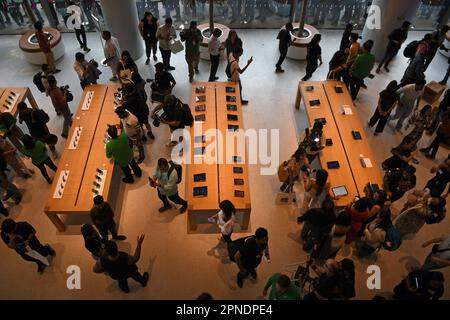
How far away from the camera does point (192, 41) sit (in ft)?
28.5

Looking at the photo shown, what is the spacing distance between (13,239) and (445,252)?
5937 millimetres

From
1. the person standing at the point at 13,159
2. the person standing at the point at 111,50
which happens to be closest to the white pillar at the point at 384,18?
the person standing at the point at 111,50

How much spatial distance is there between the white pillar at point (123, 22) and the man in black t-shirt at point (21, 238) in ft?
19.6

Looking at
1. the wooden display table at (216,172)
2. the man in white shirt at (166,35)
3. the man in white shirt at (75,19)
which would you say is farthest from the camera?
the man in white shirt at (75,19)

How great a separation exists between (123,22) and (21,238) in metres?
6.27

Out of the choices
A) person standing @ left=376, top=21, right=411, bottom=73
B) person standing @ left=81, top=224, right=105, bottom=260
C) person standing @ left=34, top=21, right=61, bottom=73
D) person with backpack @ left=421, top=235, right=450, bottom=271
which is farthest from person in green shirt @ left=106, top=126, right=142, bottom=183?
person standing @ left=376, top=21, right=411, bottom=73

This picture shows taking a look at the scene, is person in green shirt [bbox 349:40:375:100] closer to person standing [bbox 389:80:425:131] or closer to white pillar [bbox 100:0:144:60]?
person standing [bbox 389:80:425:131]

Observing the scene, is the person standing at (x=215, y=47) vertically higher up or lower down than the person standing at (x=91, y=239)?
higher up

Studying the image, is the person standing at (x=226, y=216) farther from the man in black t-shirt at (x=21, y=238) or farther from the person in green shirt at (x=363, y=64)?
the person in green shirt at (x=363, y=64)

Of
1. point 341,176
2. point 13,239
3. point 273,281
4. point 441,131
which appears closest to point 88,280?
point 13,239

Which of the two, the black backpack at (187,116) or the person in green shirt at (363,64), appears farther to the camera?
the person in green shirt at (363,64)

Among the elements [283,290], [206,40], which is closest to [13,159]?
[283,290]

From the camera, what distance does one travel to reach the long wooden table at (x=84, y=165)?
19.8 ft

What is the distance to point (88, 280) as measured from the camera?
5.84 m
